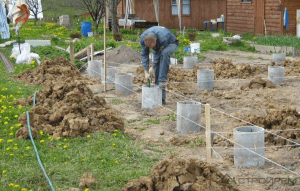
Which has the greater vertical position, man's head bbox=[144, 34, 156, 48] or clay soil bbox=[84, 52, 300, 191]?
man's head bbox=[144, 34, 156, 48]

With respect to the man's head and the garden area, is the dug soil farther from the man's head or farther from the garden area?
the man's head

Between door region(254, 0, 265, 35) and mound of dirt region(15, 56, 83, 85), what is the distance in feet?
43.9

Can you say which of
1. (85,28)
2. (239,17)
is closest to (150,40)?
(239,17)

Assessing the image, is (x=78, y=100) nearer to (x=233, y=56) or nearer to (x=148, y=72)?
(x=148, y=72)

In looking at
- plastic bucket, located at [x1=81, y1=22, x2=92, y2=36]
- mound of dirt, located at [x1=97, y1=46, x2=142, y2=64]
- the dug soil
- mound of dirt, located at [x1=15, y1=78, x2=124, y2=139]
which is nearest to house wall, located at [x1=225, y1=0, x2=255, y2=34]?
plastic bucket, located at [x1=81, y1=22, x2=92, y2=36]

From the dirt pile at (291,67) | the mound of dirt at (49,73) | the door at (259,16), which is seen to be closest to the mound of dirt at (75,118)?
the mound of dirt at (49,73)

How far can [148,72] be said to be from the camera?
1080cm

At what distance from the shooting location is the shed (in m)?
23.9

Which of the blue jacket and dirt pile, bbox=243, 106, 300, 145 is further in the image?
the blue jacket

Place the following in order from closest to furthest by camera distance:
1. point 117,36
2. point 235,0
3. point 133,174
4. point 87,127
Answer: point 133,174 < point 87,127 < point 117,36 < point 235,0

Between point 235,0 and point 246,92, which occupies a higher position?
point 235,0

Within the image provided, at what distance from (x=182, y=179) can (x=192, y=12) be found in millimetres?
29301

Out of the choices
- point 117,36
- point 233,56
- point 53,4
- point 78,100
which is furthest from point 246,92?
point 53,4

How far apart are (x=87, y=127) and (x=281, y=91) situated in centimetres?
551
